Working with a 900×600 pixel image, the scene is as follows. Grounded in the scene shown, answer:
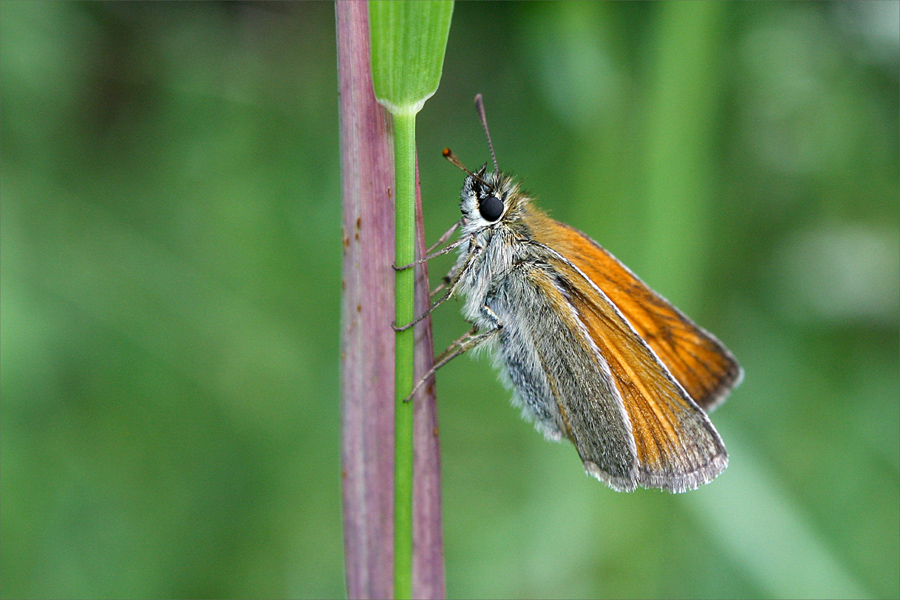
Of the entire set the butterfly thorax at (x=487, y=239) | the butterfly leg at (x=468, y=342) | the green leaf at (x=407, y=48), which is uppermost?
the butterfly thorax at (x=487, y=239)

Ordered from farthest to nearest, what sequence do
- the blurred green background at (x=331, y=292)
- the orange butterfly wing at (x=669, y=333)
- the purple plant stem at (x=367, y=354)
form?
1. the blurred green background at (x=331, y=292)
2. the orange butterfly wing at (x=669, y=333)
3. the purple plant stem at (x=367, y=354)

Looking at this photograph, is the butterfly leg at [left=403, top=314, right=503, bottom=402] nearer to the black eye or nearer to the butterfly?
the butterfly

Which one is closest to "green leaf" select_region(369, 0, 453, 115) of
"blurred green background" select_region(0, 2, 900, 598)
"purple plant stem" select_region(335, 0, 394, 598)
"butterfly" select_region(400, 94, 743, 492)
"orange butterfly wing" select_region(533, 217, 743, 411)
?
"purple plant stem" select_region(335, 0, 394, 598)

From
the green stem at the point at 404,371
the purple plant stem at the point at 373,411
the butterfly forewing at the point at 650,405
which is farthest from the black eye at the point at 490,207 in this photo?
the green stem at the point at 404,371

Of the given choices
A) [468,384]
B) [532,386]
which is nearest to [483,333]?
[532,386]

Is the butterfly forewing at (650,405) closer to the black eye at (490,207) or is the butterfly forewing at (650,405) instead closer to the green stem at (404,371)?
the black eye at (490,207)

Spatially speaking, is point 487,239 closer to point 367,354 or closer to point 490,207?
point 490,207

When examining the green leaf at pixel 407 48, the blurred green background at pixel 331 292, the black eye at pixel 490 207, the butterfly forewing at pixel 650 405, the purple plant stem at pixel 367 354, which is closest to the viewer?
the green leaf at pixel 407 48

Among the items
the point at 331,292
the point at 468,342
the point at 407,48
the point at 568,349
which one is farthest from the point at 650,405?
the point at 331,292
